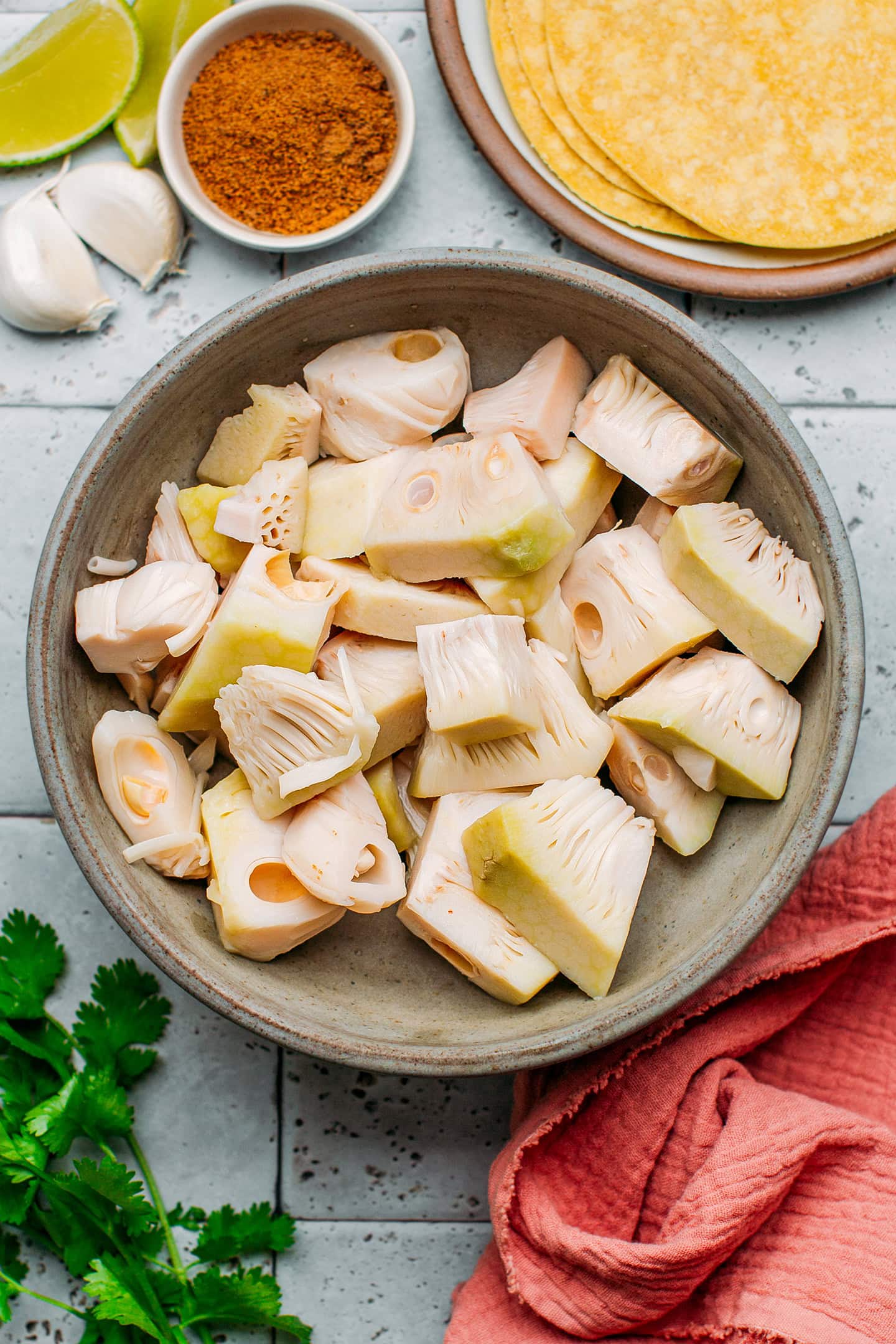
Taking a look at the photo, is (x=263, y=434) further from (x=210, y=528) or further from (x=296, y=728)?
(x=296, y=728)

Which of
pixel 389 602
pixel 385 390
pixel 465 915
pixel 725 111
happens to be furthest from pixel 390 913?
pixel 725 111

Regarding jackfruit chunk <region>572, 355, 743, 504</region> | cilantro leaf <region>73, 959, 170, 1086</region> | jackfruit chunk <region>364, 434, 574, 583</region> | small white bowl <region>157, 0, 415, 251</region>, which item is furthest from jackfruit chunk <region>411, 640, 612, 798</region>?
small white bowl <region>157, 0, 415, 251</region>

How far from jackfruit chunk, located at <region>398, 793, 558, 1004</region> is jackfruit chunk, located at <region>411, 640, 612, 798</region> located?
26mm

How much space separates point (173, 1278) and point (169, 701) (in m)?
0.75

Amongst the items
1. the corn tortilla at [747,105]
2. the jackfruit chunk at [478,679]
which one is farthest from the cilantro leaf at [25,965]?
the corn tortilla at [747,105]

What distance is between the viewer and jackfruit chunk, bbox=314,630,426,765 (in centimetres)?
116

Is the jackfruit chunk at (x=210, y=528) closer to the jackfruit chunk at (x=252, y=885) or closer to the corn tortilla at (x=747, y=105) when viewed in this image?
the jackfruit chunk at (x=252, y=885)

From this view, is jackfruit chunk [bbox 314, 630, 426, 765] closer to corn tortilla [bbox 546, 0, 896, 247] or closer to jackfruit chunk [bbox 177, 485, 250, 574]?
jackfruit chunk [bbox 177, 485, 250, 574]

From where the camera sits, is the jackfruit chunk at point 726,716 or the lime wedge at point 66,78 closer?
the jackfruit chunk at point 726,716

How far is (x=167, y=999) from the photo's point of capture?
4.58 feet

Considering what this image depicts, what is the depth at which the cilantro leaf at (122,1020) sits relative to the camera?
4.43ft

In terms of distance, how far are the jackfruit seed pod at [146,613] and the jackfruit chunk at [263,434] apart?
0.14m

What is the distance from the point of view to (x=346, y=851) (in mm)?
1106

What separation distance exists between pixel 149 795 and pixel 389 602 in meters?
0.33
